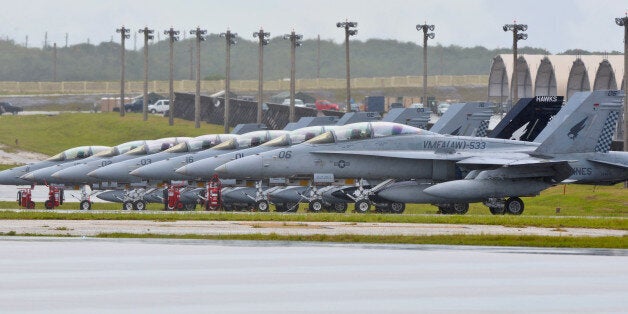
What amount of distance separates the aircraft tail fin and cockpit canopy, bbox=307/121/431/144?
14.2 feet

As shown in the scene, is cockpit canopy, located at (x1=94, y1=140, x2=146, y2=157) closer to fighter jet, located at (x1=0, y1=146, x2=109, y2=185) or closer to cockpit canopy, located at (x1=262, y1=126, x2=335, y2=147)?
fighter jet, located at (x1=0, y1=146, x2=109, y2=185)

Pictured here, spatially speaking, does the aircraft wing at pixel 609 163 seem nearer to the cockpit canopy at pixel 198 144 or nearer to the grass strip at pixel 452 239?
the grass strip at pixel 452 239

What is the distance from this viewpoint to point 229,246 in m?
28.1

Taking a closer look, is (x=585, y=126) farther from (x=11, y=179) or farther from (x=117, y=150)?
(x=11, y=179)

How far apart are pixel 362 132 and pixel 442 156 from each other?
107 inches

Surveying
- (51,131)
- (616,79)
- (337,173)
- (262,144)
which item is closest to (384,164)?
(337,173)

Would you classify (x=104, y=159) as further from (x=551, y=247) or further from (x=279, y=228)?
(x=551, y=247)

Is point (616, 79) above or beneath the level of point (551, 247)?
above

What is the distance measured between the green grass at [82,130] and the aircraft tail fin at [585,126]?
5074 centimetres

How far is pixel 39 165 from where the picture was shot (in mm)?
50312

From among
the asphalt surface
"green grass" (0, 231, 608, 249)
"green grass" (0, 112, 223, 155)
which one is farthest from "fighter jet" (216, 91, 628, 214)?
"green grass" (0, 112, 223, 155)

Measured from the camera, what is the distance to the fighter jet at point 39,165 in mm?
49438

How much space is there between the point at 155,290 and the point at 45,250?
21.1 feet

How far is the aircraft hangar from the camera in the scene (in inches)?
3214
